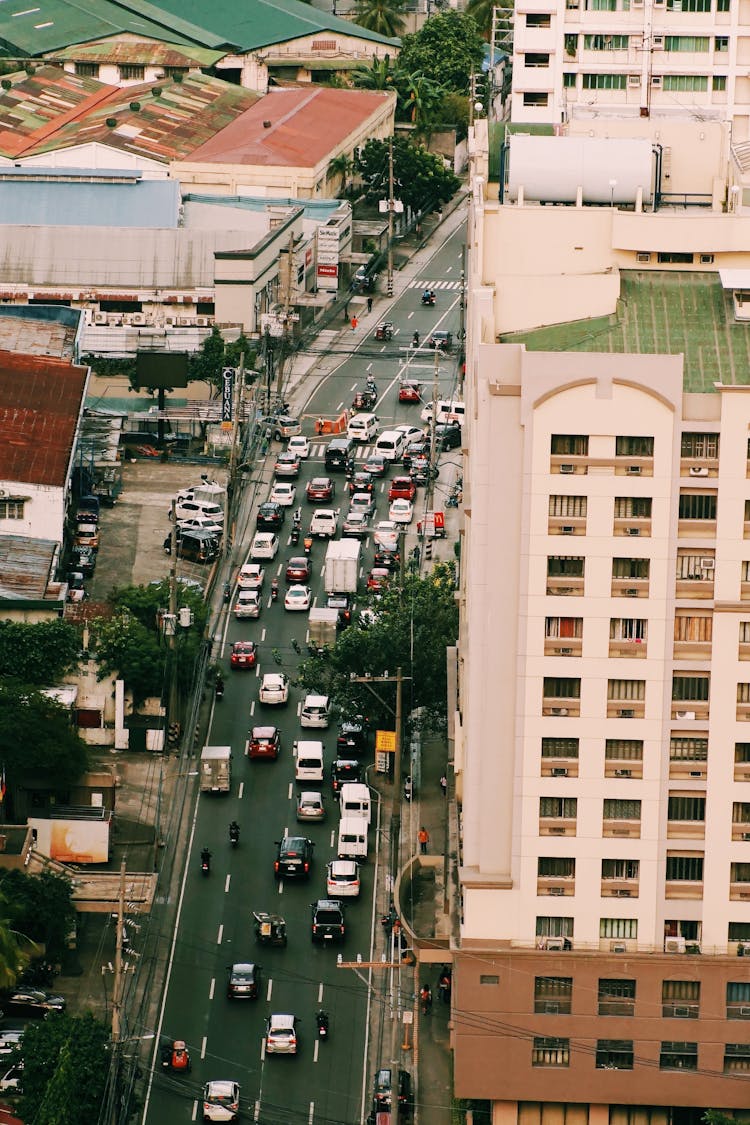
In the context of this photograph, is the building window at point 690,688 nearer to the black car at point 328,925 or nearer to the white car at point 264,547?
the black car at point 328,925

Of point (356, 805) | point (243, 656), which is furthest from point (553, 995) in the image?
point (243, 656)

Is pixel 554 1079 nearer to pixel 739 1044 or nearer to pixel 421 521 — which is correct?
pixel 739 1044

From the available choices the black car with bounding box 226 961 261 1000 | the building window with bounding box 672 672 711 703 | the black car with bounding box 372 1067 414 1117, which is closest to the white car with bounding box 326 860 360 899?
the black car with bounding box 226 961 261 1000

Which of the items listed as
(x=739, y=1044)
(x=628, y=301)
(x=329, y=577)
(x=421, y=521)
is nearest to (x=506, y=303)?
(x=628, y=301)

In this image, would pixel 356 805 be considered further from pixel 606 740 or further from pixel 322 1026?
pixel 606 740

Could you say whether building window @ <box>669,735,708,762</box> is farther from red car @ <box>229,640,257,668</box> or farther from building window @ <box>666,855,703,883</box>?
red car @ <box>229,640,257,668</box>

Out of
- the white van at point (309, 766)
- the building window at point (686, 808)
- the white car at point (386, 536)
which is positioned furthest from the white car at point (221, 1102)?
the white car at point (386, 536)
